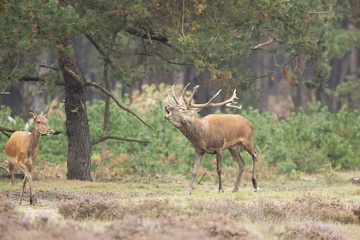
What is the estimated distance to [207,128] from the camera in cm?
1496

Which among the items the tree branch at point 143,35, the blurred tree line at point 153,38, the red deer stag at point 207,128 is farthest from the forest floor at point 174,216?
the tree branch at point 143,35

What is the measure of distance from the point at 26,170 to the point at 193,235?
19.8 ft

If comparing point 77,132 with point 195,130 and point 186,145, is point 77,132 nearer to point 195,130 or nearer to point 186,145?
point 186,145

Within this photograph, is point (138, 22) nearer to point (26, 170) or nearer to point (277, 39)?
point (277, 39)

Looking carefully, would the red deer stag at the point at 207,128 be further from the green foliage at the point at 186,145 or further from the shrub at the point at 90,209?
the green foliage at the point at 186,145

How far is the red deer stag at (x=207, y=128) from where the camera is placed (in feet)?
47.9

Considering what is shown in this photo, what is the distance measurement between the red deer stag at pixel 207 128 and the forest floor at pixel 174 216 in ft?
4.21

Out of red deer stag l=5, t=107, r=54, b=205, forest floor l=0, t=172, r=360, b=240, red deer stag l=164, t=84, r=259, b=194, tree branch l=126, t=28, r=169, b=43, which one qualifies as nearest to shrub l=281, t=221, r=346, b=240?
forest floor l=0, t=172, r=360, b=240

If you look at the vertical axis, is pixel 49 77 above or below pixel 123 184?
above

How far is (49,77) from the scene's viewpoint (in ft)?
58.0

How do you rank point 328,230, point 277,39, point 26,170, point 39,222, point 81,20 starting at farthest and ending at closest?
point 277,39
point 81,20
point 26,170
point 328,230
point 39,222

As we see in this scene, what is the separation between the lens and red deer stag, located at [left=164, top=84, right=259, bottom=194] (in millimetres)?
14602

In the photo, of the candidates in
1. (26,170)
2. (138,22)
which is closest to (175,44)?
(138,22)

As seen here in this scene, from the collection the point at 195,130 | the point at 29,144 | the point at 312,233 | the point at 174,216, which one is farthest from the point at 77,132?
the point at 312,233
